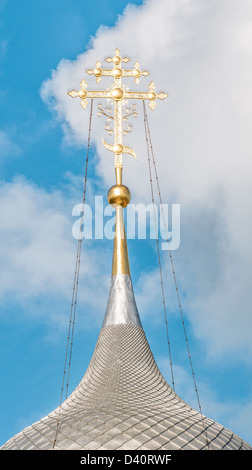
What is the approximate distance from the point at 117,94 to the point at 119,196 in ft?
14.4

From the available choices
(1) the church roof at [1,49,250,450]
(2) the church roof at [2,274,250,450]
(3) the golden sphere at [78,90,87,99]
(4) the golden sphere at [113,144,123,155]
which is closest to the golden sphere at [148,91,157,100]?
(4) the golden sphere at [113,144,123,155]

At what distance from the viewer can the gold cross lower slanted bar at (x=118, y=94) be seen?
2331 cm

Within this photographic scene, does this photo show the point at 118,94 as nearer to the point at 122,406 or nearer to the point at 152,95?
the point at 152,95

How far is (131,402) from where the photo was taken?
15.6 m

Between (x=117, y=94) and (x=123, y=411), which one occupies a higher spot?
(x=117, y=94)

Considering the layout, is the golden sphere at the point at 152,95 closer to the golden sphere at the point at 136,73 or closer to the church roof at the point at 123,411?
the golden sphere at the point at 136,73

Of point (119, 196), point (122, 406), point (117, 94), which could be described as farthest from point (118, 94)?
point (122, 406)

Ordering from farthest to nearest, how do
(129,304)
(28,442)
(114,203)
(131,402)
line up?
(114,203) → (129,304) → (131,402) → (28,442)

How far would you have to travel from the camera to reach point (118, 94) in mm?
23625

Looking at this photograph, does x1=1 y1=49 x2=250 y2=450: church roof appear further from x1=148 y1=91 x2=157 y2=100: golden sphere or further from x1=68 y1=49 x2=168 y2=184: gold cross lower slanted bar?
x1=148 y1=91 x2=157 y2=100: golden sphere

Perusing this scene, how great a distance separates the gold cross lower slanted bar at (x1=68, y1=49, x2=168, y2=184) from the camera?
23312 mm
